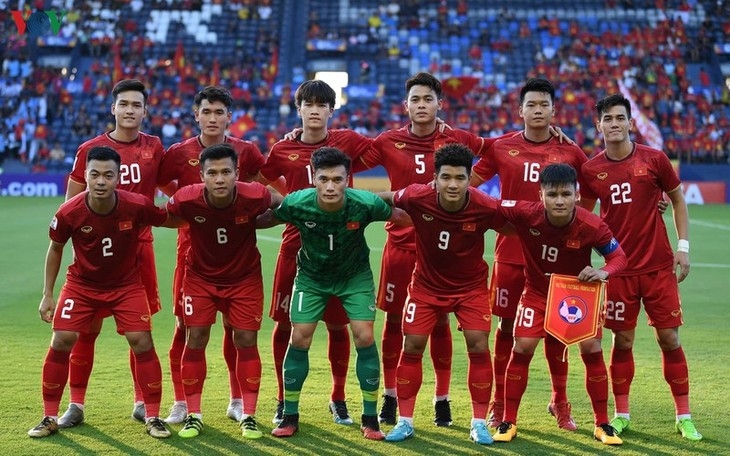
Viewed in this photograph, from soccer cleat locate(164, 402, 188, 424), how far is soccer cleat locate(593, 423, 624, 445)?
2.74 m

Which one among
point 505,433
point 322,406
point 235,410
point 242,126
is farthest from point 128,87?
point 242,126

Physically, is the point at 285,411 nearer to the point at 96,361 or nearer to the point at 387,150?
the point at 387,150

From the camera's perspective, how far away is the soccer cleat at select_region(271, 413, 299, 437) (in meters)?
5.82

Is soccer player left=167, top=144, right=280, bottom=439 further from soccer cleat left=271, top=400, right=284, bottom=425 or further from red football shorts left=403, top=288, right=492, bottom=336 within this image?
red football shorts left=403, top=288, right=492, bottom=336

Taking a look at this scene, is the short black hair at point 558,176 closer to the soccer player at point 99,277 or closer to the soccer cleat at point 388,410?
the soccer cleat at point 388,410

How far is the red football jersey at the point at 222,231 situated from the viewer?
6.00 metres

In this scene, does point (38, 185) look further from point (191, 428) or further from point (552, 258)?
point (552, 258)

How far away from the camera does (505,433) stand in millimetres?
5789

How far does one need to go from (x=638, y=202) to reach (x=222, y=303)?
2874 mm

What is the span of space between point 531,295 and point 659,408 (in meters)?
1.44

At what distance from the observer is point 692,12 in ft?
130

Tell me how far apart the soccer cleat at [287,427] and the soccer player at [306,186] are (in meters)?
0.40

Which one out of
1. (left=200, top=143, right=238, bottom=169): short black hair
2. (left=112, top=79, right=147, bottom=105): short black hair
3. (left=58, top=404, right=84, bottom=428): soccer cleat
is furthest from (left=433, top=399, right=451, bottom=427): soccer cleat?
(left=112, top=79, right=147, bottom=105): short black hair

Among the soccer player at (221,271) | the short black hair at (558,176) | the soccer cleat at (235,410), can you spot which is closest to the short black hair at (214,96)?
the soccer player at (221,271)
